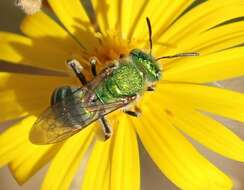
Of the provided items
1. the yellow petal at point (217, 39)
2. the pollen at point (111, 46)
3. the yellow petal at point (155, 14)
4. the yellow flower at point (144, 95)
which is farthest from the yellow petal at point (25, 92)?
the yellow petal at point (217, 39)

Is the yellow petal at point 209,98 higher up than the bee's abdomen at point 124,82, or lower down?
lower down

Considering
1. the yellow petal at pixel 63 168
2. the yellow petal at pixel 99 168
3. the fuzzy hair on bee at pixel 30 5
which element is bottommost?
the yellow petal at pixel 99 168

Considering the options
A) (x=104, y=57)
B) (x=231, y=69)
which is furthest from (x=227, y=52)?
(x=104, y=57)

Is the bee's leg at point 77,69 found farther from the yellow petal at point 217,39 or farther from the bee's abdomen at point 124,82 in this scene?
the yellow petal at point 217,39

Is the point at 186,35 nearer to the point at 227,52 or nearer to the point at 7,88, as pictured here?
the point at 227,52

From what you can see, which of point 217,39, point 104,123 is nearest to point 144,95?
point 104,123
